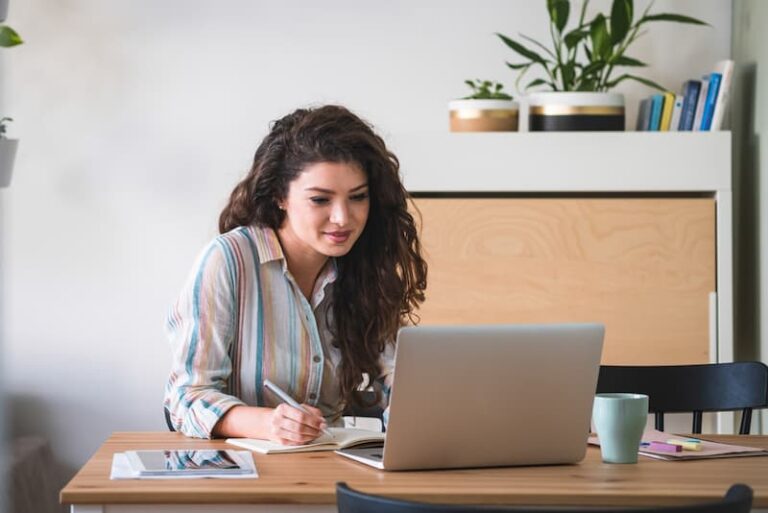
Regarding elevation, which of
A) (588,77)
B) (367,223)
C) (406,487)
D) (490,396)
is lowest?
(406,487)

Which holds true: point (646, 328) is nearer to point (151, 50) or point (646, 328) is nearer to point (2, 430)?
point (151, 50)

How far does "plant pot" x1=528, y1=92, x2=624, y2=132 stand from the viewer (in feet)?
11.1

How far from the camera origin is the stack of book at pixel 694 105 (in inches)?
136

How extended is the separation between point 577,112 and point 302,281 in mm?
1375

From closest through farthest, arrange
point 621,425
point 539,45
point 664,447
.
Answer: point 621,425 < point 664,447 < point 539,45

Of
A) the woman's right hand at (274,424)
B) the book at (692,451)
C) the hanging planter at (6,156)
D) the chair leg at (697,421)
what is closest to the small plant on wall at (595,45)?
Result: the chair leg at (697,421)

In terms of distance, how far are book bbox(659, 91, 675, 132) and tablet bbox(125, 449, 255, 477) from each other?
2.16m

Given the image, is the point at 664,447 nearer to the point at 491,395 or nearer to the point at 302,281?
the point at 491,395

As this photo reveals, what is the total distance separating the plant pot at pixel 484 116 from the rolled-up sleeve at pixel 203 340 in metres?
1.39

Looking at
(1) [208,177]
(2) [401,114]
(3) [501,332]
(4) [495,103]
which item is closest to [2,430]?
(1) [208,177]

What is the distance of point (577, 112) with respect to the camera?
337 centimetres

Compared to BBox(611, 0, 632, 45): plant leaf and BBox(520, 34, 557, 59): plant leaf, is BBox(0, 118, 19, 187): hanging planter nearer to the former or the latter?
BBox(520, 34, 557, 59): plant leaf

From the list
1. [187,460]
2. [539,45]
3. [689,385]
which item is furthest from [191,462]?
[539,45]

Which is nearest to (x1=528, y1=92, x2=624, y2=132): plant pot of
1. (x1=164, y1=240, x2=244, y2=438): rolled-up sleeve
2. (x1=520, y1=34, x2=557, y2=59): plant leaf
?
(x1=520, y1=34, x2=557, y2=59): plant leaf
